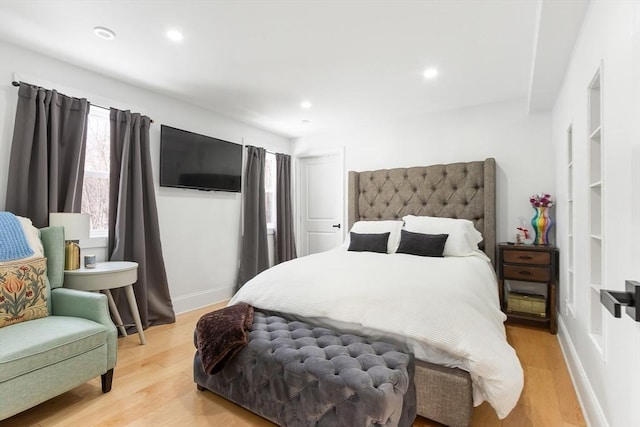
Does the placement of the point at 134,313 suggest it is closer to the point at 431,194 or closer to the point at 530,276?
the point at 431,194

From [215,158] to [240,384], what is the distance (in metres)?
2.72

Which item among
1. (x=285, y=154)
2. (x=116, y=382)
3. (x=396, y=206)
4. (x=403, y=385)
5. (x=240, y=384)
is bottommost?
(x=116, y=382)

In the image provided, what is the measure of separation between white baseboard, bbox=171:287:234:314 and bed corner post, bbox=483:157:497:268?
3.10m

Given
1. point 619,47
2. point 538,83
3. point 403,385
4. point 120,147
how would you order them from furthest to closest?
point 120,147 < point 538,83 < point 403,385 < point 619,47

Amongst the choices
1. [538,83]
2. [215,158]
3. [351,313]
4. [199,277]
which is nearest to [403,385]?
[351,313]

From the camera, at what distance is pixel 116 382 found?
6.53 ft

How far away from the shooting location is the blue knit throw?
1875mm

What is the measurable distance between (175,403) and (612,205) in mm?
2370

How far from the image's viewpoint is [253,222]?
4098 millimetres

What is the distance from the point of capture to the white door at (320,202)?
458 centimetres

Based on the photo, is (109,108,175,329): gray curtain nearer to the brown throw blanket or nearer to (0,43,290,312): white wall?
(0,43,290,312): white wall

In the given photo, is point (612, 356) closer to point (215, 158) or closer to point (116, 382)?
point (116, 382)

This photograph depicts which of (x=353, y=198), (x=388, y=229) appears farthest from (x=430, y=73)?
(x=353, y=198)

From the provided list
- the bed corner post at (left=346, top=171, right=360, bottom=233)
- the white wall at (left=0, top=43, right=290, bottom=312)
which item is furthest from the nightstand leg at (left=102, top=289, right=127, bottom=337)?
the bed corner post at (left=346, top=171, right=360, bottom=233)
